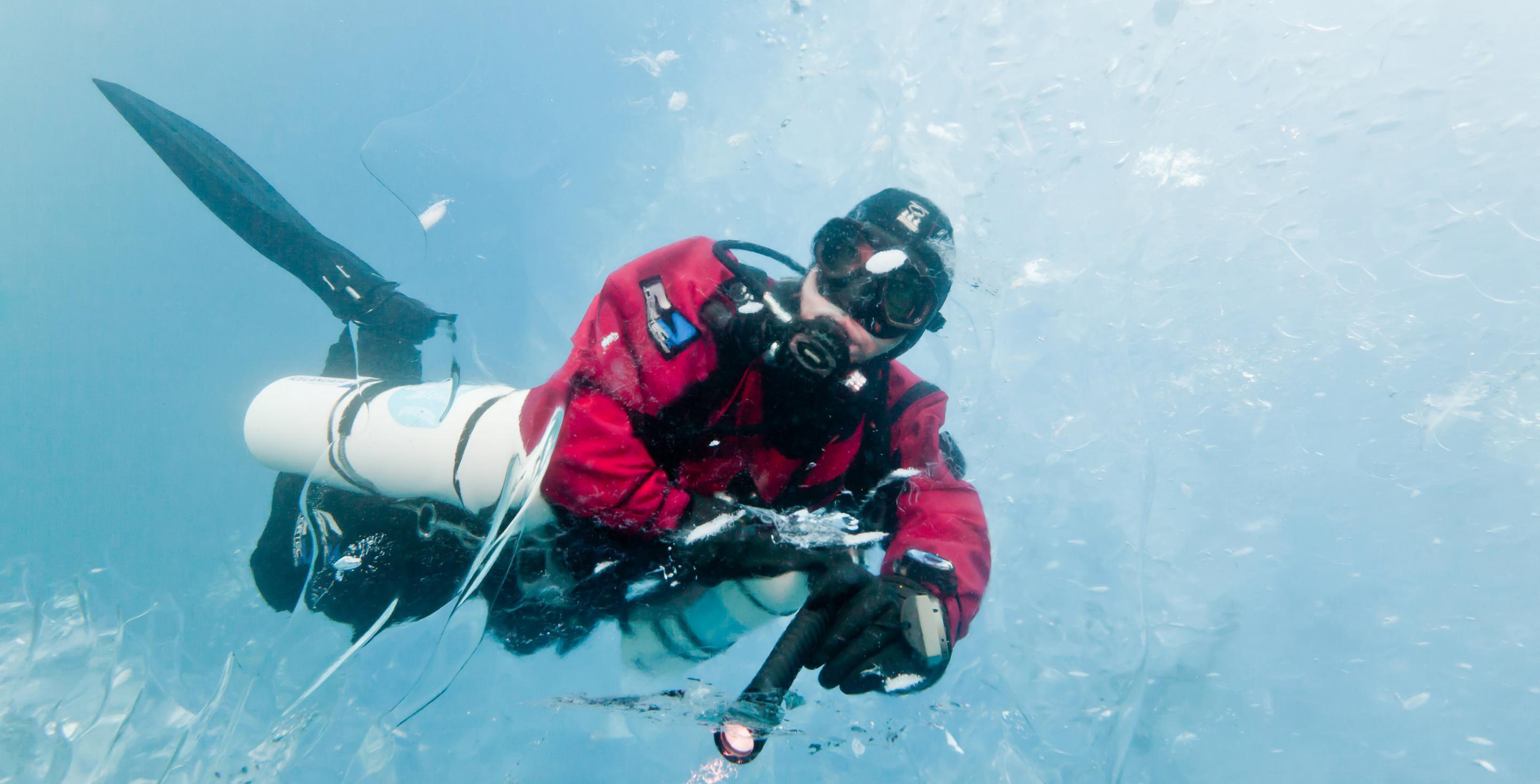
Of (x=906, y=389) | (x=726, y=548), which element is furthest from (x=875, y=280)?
(x=726, y=548)

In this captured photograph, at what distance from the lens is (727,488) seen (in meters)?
2.74

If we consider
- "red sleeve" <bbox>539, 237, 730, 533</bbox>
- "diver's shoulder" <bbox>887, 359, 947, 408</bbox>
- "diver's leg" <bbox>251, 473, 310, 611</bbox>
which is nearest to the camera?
"red sleeve" <bbox>539, 237, 730, 533</bbox>

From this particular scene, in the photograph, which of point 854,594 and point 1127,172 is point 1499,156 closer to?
point 1127,172

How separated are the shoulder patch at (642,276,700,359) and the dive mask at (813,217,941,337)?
650mm

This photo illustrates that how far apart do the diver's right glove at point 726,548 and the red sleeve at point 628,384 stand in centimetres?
10

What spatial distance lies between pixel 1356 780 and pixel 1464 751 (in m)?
0.73

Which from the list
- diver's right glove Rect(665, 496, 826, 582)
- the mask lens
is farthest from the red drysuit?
the mask lens

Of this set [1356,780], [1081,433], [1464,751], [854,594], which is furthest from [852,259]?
[1464,751]

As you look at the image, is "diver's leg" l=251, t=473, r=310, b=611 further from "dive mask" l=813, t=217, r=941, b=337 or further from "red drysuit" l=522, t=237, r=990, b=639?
"dive mask" l=813, t=217, r=941, b=337

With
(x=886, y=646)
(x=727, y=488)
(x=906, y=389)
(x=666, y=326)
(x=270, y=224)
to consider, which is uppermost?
(x=270, y=224)

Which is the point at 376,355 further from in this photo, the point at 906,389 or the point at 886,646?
the point at 886,646

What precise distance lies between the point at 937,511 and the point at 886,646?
94 centimetres

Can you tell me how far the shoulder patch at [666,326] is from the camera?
7.45 feet

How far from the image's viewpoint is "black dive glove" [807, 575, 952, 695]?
1.96 metres
